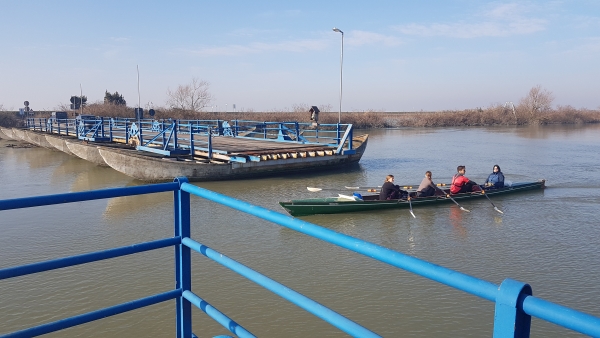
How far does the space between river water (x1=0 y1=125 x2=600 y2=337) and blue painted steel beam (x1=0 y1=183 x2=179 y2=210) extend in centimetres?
365

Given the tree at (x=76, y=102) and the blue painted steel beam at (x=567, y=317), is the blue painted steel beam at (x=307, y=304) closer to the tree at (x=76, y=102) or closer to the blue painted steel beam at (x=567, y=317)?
the blue painted steel beam at (x=567, y=317)

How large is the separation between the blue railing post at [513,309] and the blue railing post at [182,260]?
81.1 inches

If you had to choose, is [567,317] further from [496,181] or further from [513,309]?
[496,181]

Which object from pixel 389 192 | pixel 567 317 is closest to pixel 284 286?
pixel 567 317

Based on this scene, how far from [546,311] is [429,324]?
538 cm

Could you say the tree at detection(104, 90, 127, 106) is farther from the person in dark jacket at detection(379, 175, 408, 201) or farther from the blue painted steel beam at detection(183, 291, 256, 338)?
the blue painted steel beam at detection(183, 291, 256, 338)

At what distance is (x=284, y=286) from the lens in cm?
223

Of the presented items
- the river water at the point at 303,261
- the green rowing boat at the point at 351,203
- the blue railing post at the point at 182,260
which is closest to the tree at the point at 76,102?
the river water at the point at 303,261

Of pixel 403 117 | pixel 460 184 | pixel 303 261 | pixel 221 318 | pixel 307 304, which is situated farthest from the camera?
pixel 403 117

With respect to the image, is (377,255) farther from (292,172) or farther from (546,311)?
(292,172)

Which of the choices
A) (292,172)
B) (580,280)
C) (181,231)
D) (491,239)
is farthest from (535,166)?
(181,231)

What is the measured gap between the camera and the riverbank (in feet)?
169

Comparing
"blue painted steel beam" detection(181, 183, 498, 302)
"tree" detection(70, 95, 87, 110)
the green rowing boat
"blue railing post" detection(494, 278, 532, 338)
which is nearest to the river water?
the green rowing boat

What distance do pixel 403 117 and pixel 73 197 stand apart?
66263 mm
